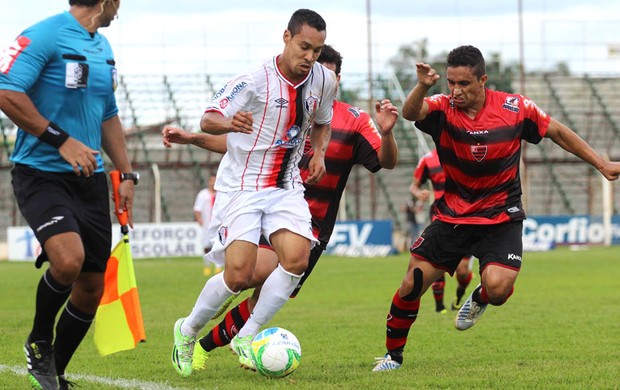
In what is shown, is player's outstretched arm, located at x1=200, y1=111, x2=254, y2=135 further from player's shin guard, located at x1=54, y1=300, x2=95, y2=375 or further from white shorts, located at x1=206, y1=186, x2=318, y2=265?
player's shin guard, located at x1=54, y1=300, x2=95, y2=375

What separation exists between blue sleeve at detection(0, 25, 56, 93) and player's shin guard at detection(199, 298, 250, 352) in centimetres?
256

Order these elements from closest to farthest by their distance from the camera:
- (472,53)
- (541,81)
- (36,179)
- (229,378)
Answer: (36,179) < (229,378) < (472,53) < (541,81)

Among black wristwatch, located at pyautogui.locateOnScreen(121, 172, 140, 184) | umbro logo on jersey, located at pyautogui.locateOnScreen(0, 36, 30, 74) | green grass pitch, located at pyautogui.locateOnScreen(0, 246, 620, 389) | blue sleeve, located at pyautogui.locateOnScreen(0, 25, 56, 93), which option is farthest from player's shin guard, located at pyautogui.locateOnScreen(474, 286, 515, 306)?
umbro logo on jersey, located at pyautogui.locateOnScreen(0, 36, 30, 74)

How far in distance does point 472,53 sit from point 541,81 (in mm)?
34502

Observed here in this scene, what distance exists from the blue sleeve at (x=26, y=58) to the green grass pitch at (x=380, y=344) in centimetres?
203

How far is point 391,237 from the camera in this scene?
29.4 metres

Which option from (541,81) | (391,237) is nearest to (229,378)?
(391,237)

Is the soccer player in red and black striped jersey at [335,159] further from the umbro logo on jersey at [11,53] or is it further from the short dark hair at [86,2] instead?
the umbro logo on jersey at [11,53]

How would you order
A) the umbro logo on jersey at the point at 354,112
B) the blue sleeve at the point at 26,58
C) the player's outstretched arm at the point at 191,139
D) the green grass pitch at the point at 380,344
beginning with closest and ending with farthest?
1. the blue sleeve at the point at 26,58
2. the green grass pitch at the point at 380,344
3. the player's outstretched arm at the point at 191,139
4. the umbro logo on jersey at the point at 354,112

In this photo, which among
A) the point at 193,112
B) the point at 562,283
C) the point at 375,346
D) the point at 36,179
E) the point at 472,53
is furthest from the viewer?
the point at 193,112

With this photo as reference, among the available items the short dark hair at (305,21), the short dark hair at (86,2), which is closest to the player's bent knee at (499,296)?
the short dark hair at (305,21)

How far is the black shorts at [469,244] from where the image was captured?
→ 25.9ft

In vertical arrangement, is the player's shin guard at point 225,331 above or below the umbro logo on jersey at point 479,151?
below

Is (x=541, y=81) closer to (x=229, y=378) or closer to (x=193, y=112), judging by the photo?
(x=193, y=112)
